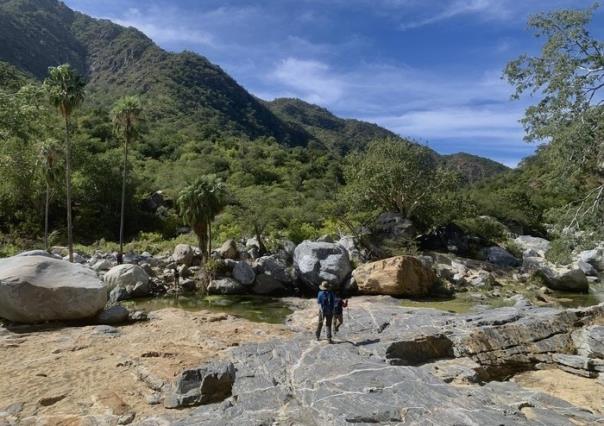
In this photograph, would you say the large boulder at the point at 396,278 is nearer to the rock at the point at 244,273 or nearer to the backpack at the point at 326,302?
the rock at the point at 244,273

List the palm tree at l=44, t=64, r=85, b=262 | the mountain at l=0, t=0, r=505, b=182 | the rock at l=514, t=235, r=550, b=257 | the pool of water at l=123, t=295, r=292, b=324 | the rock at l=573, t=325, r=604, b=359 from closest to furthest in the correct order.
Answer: the rock at l=573, t=325, r=604, b=359 → the pool of water at l=123, t=295, r=292, b=324 → the palm tree at l=44, t=64, r=85, b=262 → the rock at l=514, t=235, r=550, b=257 → the mountain at l=0, t=0, r=505, b=182

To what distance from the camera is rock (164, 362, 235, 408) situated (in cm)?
1015

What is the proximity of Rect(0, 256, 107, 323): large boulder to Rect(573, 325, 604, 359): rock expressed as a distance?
16948mm

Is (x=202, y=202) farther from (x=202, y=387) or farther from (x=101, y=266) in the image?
(x=202, y=387)

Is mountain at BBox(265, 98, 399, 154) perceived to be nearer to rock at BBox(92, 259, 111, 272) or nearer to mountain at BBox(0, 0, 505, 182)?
mountain at BBox(0, 0, 505, 182)

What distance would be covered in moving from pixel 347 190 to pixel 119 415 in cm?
2986

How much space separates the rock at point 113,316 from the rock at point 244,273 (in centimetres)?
939

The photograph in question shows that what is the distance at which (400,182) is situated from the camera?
36.6 meters

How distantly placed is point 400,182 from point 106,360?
27491 millimetres

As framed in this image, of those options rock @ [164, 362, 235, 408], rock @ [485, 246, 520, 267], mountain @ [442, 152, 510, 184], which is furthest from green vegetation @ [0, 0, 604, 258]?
mountain @ [442, 152, 510, 184]

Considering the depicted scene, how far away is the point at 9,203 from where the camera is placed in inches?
1726

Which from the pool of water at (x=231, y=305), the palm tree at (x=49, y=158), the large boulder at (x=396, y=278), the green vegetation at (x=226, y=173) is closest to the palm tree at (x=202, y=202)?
the green vegetation at (x=226, y=173)

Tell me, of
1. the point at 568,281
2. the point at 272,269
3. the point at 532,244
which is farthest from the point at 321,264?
the point at 532,244

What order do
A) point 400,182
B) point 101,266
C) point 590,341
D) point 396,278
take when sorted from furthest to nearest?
1. point 400,182
2. point 101,266
3. point 396,278
4. point 590,341
